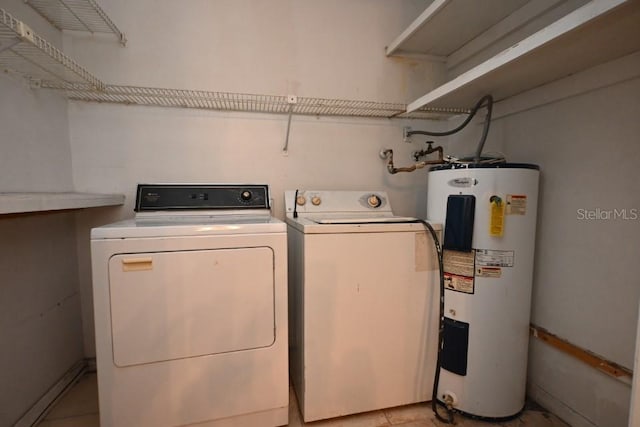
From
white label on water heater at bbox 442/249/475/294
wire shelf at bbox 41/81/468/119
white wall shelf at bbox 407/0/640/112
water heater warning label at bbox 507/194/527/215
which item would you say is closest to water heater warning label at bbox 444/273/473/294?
white label on water heater at bbox 442/249/475/294

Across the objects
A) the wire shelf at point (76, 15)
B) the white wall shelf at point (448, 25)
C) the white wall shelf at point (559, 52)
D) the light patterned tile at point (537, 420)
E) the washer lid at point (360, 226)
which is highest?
the white wall shelf at point (448, 25)

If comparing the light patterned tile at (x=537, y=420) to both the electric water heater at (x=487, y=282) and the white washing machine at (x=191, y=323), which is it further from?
the white washing machine at (x=191, y=323)

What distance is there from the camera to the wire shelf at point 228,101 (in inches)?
61.6

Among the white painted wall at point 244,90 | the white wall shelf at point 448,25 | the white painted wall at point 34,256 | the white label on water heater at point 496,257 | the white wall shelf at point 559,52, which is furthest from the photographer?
the white painted wall at point 244,90

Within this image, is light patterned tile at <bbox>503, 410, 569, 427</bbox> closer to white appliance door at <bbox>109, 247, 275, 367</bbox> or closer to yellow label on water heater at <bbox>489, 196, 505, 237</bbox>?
yellow label on water heater at <bbox>489, 196, 505, 237</bbox>

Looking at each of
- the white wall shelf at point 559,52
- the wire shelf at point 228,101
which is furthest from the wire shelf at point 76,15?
the white wall shelf at point 559,52

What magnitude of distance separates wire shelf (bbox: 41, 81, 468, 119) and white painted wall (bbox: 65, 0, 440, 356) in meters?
0.05

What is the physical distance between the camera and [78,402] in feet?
4.85

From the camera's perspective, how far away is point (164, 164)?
68.4 inches

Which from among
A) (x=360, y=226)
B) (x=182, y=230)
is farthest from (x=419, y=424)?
(x=182, y=230)

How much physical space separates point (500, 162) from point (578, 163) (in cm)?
37

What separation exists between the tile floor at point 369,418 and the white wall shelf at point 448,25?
7.23 ft

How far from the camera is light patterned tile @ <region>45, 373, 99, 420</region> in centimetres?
141

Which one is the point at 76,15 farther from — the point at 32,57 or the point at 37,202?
the point at 37,202
